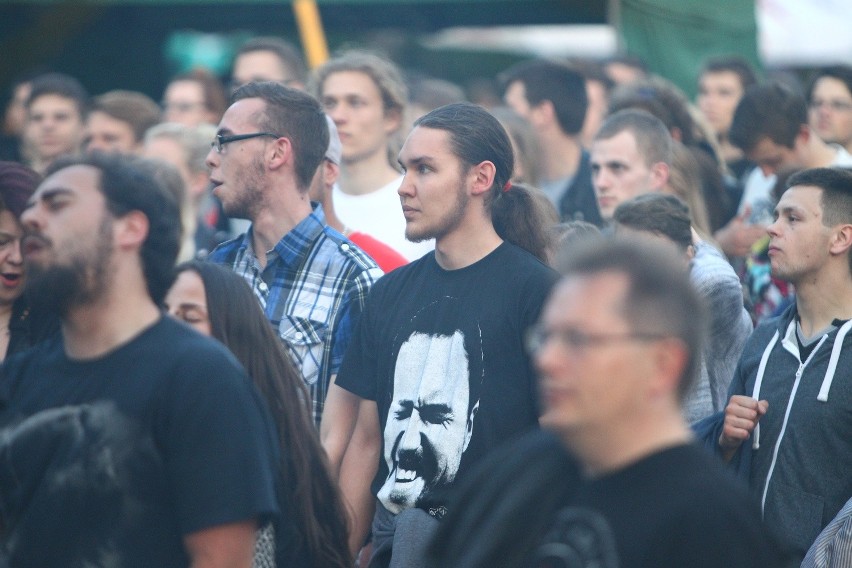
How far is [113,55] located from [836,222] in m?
11.5

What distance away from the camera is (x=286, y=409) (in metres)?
3.75

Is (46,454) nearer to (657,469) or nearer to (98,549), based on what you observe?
(98,549)

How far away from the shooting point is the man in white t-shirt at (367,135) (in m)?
6.42

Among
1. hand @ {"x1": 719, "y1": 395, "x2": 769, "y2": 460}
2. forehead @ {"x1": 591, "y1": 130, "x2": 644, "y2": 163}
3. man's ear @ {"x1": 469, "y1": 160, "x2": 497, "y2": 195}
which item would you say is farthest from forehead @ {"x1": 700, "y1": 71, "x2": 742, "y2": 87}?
man's ear @ {"x1": 469, "y1": 160, "x2": 497, "y2": 195}

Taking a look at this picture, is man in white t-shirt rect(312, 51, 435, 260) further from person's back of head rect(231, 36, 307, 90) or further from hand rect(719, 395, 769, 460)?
hand rect(719, 395, 769, 460)

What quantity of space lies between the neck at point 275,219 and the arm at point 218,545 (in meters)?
2.34

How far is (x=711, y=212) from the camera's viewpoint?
25.5ft

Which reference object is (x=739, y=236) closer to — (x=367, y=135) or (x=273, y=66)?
(x=367, y=135)

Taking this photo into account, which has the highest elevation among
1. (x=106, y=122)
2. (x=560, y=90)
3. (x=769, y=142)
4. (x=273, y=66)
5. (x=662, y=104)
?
(x=273, y=66)

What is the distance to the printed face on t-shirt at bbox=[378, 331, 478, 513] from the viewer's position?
419cm

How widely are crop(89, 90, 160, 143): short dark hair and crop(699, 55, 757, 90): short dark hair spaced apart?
4.42 meters

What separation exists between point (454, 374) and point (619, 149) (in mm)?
3137

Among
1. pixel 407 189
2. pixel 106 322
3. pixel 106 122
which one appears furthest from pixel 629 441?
pixel 106 122

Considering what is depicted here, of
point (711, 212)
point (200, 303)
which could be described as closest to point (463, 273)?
point (200, 303)
